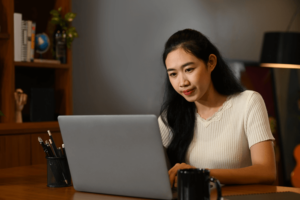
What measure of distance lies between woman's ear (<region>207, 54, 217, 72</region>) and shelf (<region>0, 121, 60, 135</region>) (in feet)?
4.97

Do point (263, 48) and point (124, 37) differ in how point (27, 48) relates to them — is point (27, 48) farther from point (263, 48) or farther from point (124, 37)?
point (263, 48)

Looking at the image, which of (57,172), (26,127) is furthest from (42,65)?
(57,172)

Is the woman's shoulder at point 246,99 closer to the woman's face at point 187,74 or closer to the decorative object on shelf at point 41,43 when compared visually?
the woman's face at point 187,74

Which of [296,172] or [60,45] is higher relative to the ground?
[60,45]

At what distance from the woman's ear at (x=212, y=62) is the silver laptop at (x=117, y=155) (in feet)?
2.35

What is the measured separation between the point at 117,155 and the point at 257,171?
1.65 ft

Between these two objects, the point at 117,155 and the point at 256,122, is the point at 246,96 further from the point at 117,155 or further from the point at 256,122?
the point at 117,155

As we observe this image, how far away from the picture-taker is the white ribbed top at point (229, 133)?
1489 mm

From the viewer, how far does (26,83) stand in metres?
3.04

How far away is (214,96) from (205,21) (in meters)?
1.73

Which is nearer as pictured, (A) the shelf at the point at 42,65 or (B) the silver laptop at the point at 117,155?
(B) the silver laptop at the point at 117,155

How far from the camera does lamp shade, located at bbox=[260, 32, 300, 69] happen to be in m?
2.79

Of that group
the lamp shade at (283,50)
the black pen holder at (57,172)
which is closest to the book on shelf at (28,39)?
the black pen holder at (57,172)

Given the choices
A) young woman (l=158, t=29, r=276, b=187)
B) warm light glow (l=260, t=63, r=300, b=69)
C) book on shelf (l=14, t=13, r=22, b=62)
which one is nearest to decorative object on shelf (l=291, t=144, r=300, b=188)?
warm light glow (l=260, t=63, r=300, b=69)
